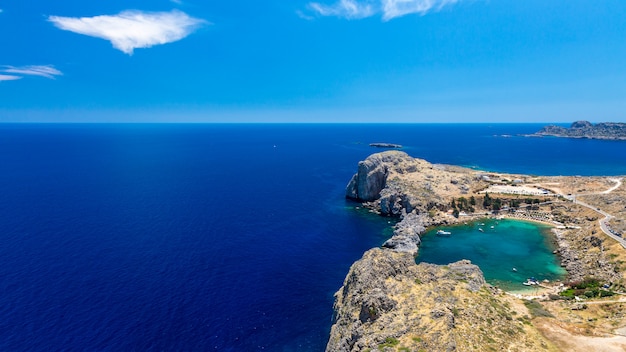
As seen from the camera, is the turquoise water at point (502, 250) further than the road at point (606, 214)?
No

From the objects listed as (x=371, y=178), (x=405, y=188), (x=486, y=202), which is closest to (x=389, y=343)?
(x=405, y=188)

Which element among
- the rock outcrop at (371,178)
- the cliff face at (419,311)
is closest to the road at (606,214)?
the cliff face at (419,311)

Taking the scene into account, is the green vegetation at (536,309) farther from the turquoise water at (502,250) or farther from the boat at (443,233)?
the boat at (443,233)

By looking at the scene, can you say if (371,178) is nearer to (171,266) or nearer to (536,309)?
(171,266)

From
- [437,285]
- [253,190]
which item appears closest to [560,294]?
[437,285]

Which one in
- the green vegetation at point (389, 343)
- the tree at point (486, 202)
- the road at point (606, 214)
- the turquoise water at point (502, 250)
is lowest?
the turquoise water at point (502, 250)

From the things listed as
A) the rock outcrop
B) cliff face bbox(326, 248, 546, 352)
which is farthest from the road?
the rock outcrop
